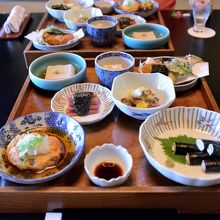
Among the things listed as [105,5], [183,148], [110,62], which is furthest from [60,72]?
[105,5]

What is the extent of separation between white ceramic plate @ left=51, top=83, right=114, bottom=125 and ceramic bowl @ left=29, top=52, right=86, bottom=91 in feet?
0.12

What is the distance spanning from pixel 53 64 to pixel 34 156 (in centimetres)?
56

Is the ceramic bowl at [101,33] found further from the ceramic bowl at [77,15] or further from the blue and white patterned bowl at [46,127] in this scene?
the blue and white patterned bowl at [46,127]

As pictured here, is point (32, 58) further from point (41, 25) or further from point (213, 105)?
point (213, 105)

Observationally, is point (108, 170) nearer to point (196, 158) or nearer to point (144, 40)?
point (196, 158)

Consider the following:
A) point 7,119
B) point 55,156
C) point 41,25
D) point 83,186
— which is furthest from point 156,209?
point 41,25

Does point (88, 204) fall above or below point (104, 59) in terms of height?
below

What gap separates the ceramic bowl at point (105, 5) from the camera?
183cm

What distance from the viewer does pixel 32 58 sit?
1391mm

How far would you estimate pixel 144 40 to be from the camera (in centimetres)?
138

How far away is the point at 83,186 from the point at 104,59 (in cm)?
60

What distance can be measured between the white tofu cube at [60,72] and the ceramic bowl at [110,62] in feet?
0.36

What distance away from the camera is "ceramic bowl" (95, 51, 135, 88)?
1.13 m

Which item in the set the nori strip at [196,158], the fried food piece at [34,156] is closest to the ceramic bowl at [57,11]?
the fried food piece at [34,156]
